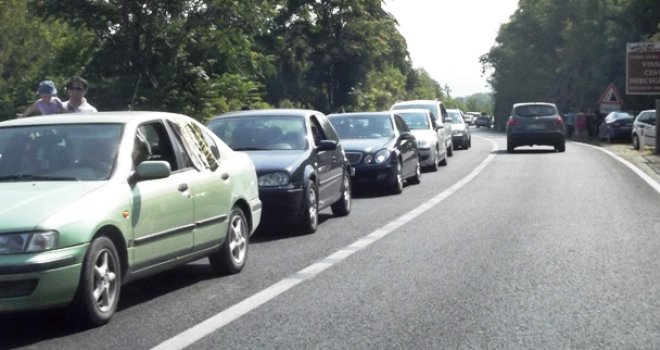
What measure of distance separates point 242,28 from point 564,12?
78.6 metres

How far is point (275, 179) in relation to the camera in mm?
13875

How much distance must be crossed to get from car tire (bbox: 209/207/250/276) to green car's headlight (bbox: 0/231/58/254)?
9.63 ft

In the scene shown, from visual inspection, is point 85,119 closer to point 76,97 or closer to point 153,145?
point 153,145

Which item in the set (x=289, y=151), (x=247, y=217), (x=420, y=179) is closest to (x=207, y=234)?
(x=247, y=217)

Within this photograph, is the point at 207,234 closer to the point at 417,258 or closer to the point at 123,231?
Result: the point at 123,231

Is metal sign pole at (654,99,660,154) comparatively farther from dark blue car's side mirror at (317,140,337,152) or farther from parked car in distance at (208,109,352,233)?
dark blue car's side mirror at (317,140,337,152)

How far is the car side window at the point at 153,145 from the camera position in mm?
9203

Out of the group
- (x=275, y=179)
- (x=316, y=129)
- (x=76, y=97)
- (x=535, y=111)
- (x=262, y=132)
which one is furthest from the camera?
(x=535, y=111)

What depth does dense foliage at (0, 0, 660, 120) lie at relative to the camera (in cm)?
3366

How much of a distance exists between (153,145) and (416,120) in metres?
19.8

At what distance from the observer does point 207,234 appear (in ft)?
32.3

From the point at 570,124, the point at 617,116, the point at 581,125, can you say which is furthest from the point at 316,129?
the point at 570,124

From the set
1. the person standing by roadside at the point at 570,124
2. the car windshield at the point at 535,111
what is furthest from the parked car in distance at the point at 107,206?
the person standing by roadside at the point at 570,124

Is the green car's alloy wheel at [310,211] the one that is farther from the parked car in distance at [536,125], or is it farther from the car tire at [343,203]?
the parked car in distance at [536,125]
